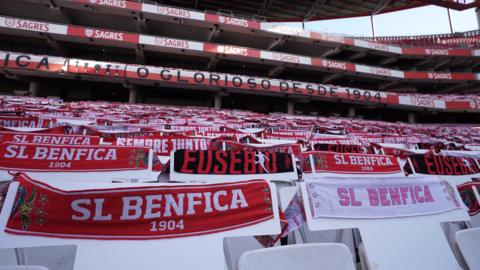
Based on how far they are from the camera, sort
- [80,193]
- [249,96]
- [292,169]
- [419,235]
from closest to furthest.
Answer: [80,193] → [419,235] → [292,169] → [249,96]

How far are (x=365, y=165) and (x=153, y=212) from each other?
8.29 ft

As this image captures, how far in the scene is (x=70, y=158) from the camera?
2.24 m

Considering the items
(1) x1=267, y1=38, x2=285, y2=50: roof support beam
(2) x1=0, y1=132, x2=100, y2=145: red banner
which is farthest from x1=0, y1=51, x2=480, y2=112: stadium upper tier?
(2) x1=0, y1=132, x2=100, y2=145: red banner

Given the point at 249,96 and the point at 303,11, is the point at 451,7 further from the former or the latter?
the point at 249,96

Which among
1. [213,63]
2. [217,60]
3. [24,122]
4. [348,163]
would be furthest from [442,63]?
[24,122]

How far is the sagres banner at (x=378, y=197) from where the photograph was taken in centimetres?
161

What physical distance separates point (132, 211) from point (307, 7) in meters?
30.1

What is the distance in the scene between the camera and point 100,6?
668 inches

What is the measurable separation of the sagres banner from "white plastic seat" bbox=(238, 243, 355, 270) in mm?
343

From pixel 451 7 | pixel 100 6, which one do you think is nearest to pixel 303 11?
pixel 451 7

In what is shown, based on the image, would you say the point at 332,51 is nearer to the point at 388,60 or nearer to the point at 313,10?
the point at 388,60

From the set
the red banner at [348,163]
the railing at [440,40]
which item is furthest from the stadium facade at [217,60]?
the red banner at [348,163]

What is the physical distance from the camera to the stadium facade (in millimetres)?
16688

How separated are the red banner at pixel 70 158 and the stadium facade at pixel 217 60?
15463 millimetres
